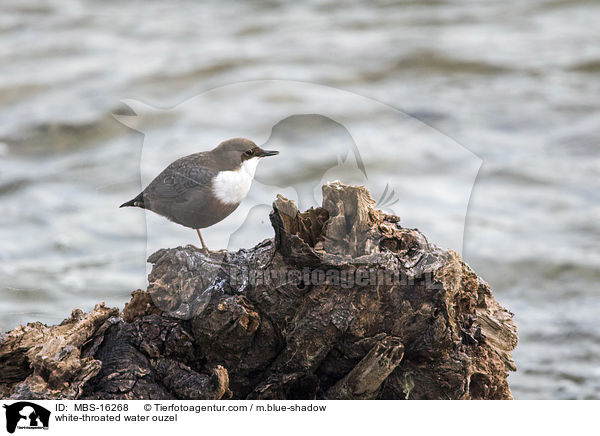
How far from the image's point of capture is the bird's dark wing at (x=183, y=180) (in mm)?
2670

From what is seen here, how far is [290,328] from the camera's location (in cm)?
282

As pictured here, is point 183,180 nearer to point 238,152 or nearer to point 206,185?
point 206,185

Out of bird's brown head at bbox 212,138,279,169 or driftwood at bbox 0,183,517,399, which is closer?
bird's brown head at bbox 212,138,279,169

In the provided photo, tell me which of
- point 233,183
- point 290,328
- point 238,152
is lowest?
point 290,328

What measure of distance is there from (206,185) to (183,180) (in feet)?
0.43

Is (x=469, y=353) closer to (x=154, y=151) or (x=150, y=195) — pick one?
(x=150, y=195)

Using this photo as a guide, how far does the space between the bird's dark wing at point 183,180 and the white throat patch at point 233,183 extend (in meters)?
0.04

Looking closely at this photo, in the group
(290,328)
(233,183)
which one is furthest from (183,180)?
(290,328)

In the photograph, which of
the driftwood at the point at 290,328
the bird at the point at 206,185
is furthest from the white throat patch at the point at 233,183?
the driftwood at the point at 290,328

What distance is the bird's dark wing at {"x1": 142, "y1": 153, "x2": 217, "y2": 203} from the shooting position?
8.76ft

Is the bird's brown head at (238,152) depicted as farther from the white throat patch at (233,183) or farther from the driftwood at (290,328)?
the driftwood at (290,328)

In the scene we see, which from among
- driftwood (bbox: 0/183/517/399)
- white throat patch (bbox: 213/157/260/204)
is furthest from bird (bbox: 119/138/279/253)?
driftwood (bbox: 0/183/517/399)

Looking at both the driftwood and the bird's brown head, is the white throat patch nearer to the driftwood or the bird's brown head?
the bird's brown head
